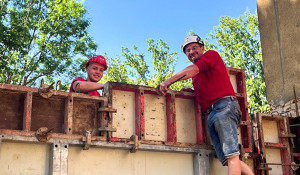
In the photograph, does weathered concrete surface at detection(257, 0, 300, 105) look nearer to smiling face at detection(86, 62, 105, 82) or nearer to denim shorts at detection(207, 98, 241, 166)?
denim shorts at detection(207, 98, 241, 166)

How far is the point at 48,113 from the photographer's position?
14.5 ft

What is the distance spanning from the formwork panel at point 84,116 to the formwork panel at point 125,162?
0.26m

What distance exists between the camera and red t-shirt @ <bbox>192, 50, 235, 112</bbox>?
5.00 metres

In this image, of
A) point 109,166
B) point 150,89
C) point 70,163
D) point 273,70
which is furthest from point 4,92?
point 273,70

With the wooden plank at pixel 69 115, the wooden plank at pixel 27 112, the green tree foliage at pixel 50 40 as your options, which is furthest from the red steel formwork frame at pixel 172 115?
the green tree foliage at pixel 50 40

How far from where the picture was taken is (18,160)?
4.04 metres

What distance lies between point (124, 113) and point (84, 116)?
1.70ft

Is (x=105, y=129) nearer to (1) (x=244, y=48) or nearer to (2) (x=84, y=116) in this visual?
(2) (x=84, y=116)

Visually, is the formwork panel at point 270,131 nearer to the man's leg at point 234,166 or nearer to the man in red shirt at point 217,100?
the man in red shirt at point 217,100

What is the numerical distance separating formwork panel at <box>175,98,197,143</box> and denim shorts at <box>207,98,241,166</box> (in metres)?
0.32

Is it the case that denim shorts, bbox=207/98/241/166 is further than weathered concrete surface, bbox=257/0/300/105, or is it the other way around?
weathered concrete surface, bbox=257/0/300/105

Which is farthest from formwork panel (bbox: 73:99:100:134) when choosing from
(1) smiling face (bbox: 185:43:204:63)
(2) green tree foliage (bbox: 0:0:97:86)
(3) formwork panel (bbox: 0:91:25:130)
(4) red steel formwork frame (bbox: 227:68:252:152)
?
(2) green tree foliage (bbox: 0:0:97:86)

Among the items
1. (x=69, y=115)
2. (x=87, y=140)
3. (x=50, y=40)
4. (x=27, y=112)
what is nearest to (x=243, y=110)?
(x=87, y=140)

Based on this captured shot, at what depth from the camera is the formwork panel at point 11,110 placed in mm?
4164
